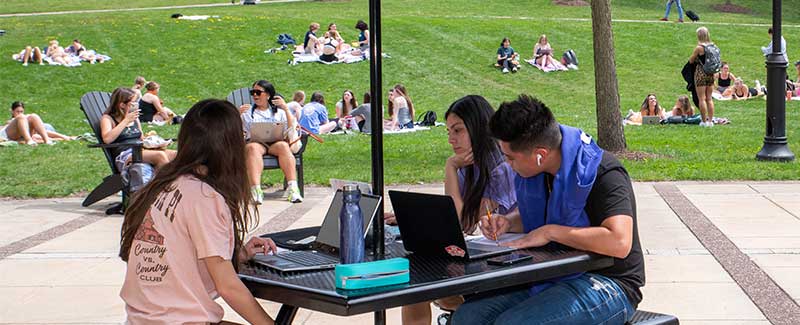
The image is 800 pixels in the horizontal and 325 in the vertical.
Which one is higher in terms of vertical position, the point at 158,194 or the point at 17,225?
the point at 158,194

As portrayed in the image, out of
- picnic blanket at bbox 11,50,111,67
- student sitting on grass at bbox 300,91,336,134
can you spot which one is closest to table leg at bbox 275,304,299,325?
student sitting on grass at bbox 300,91,336,134

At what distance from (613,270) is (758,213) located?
5.63 metres

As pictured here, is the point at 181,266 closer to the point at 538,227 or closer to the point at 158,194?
the point at 158,194

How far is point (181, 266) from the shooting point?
3.66 meters

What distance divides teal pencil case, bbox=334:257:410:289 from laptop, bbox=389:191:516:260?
393 mm

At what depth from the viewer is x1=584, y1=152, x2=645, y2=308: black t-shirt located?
157 inches

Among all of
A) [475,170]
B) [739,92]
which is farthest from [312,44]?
[475,170]

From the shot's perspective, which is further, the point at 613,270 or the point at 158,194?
the point at 613,270

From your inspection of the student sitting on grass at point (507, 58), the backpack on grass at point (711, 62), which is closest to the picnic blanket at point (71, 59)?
the student sitting on grass at point (507, 58)

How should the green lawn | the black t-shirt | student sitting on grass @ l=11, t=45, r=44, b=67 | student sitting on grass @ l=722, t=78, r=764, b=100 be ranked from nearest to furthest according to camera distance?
the black t-shirt → the green lawn → student sitting on grass @ l=722, t=78, r=764, b=100 → student sitting on grass @ l=11, t=45, r=44, b=67

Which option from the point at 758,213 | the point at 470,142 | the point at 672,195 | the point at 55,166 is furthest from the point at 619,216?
the point at 55,166

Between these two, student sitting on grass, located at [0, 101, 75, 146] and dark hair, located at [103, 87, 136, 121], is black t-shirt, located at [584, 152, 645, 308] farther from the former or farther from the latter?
student sitting on grass, located at [0, 101, 75, 146]

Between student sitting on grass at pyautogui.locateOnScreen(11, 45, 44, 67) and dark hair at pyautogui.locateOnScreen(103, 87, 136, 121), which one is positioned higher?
dark hair at pyautogui.locateOnScreen(103, 87, 136, 121)

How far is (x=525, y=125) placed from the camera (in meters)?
3.88
